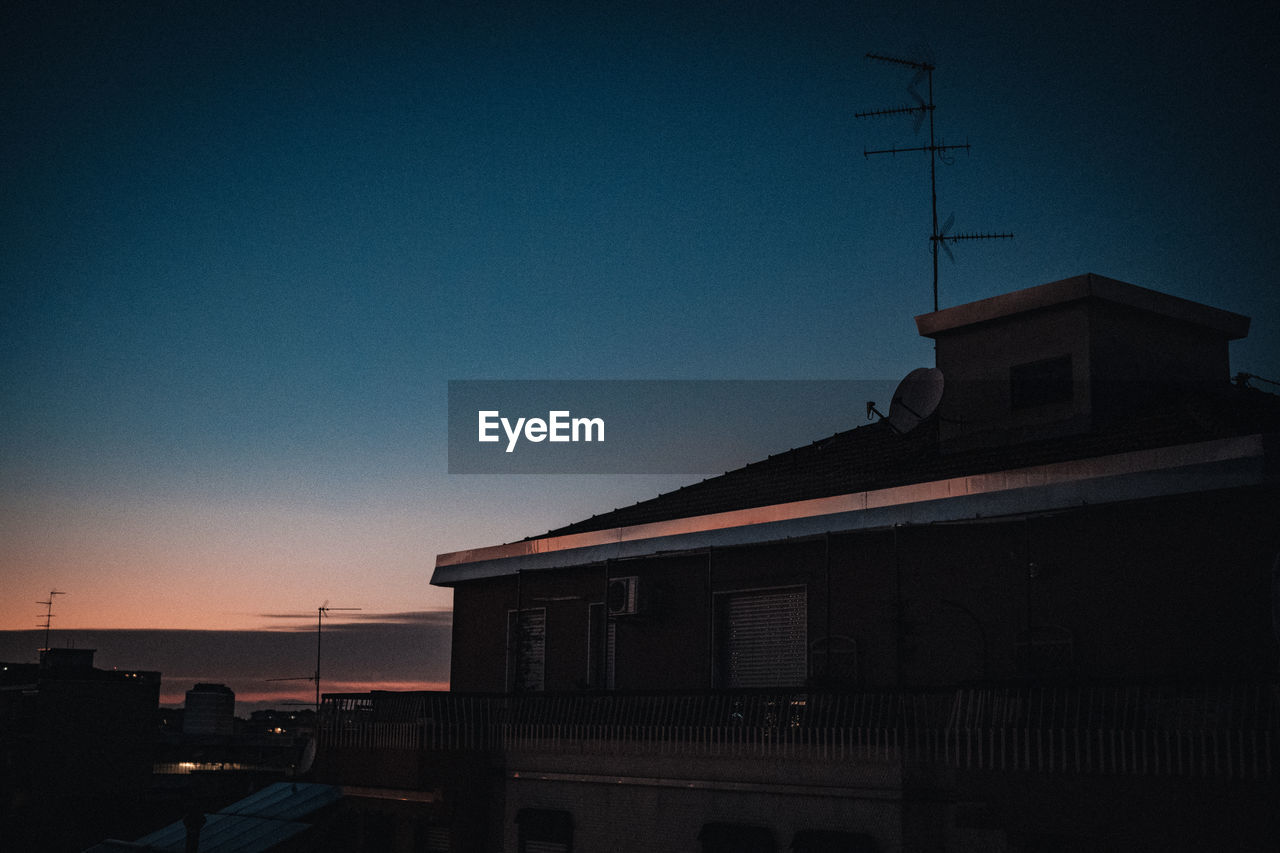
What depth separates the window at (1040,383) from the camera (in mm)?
20906

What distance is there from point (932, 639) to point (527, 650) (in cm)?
1045

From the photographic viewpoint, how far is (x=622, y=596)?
23.5m

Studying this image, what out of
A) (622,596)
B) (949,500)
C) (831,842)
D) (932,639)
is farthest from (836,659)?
(622,596)

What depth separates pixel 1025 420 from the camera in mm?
21266

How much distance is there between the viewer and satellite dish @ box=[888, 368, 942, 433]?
22.5 m

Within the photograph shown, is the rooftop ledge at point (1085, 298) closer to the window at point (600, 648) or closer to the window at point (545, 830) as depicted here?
the window at point (600, 648)

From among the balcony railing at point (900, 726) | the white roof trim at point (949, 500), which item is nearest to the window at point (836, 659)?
the balcony railing at point (900, 726)

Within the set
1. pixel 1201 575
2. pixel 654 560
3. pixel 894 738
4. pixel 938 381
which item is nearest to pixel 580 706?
pixel 654 560

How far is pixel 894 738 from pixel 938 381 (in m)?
7.90

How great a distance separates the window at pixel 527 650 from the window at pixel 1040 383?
35.7ft

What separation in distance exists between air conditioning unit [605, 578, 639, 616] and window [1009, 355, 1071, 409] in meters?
7.61

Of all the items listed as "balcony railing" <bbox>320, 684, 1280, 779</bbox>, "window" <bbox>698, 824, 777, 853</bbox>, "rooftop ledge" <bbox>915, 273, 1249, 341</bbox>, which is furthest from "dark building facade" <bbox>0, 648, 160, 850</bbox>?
"rooftop ledge" <bbox>915, 273, 1249, 341</bbox>

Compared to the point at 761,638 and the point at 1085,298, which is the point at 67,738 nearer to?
the point at 761,638

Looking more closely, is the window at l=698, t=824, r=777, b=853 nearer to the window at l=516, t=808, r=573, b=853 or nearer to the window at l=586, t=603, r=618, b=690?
the window at l=516, t=808, r=573, b=853
